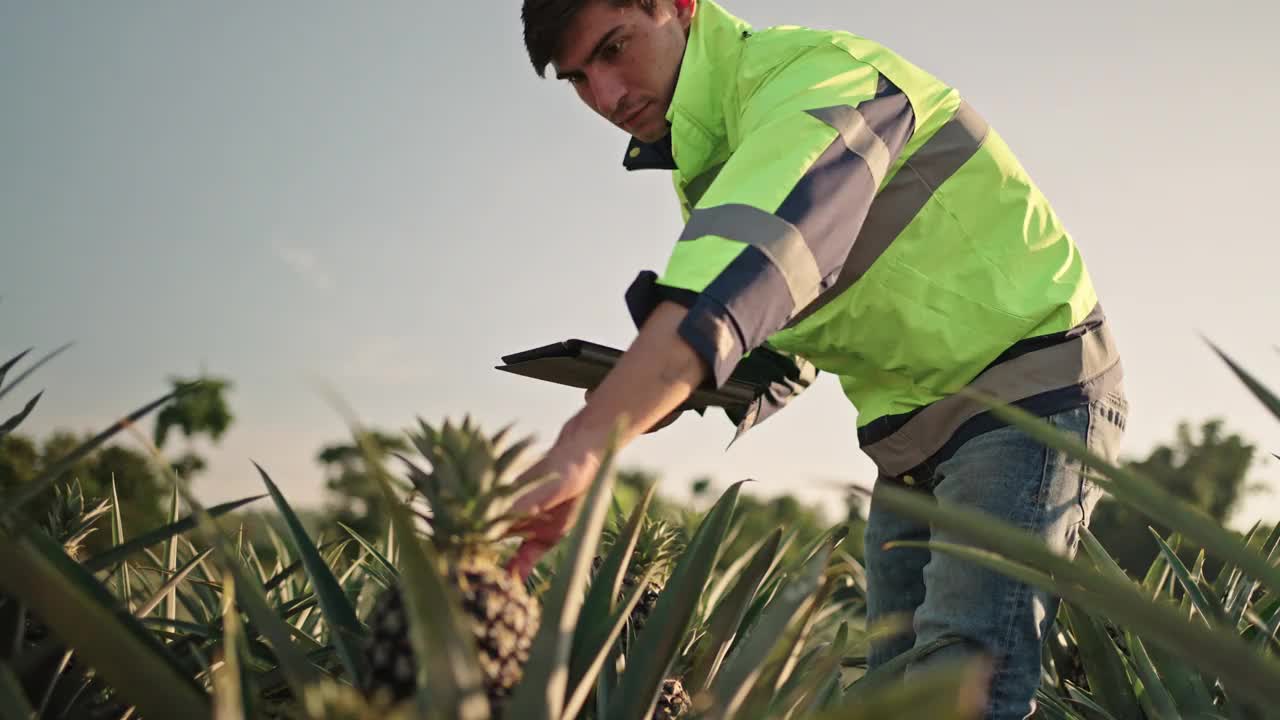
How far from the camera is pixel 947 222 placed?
1836 mm

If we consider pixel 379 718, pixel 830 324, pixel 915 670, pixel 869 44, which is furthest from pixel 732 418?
pixel 379 718

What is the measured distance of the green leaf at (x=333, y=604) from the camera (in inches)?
37.6

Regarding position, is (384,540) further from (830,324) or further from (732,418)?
(830,324)

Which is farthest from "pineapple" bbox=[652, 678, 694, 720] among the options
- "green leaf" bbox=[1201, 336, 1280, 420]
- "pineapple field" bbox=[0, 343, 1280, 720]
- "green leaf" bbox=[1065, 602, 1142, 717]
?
"green leaf" bbox=[1065, 602, 1142, 717]

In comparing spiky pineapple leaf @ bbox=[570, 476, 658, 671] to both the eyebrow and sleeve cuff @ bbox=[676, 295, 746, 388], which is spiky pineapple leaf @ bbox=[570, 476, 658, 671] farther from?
the eyebrow

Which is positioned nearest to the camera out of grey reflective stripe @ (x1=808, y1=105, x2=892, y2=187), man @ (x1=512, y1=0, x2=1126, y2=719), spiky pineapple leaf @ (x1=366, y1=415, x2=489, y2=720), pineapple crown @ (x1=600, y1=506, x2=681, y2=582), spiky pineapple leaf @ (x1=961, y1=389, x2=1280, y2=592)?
spiky pineapple leaf @ (x1=366, y1=415, x2=489, y2=720)

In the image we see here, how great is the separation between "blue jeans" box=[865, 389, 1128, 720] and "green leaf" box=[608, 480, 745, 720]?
2.71 ft

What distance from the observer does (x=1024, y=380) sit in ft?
5.94

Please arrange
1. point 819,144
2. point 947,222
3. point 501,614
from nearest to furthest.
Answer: point 501,614
point 819,144
point 947,222

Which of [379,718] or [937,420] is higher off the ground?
[937,420]

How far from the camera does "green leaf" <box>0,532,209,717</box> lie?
0.68m

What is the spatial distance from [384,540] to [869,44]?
187cm

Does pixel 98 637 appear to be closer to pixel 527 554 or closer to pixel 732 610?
pixel 527 554

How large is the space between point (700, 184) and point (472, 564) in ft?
4.56
